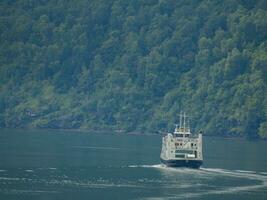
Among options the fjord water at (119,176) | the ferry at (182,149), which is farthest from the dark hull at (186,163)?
the fjord water at (119,176)

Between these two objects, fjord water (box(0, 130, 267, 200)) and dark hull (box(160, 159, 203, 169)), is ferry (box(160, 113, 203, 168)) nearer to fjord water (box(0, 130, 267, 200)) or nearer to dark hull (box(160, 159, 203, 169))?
dark hull (box(160, 159, 203, 169))

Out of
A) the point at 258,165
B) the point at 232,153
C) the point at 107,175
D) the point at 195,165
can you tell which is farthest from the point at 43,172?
the point at 232,153

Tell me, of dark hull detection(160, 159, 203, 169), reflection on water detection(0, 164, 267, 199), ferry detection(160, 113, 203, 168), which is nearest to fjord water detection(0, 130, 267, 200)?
reflection on water detection(0, 164, 267, 199)

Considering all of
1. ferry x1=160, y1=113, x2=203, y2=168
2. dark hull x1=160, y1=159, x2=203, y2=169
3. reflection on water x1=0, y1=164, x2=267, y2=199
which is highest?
ferry x1=160, y1=113, x2=203, y2=168

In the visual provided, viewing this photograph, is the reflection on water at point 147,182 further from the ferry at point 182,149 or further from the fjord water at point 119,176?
the ferry at point 182,149

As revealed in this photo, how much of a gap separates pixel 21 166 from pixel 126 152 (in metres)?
36.4

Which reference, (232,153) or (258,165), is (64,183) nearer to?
(258,165)

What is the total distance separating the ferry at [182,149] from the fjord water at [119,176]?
3.92 feet

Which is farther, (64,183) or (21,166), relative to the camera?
→ (21,166)

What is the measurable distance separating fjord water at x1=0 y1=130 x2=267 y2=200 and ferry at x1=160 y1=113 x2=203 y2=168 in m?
1.19

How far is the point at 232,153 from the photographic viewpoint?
19750 centimetres

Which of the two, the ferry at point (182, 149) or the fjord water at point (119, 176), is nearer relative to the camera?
the fjord water at point (119, 176)

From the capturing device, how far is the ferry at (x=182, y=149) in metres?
159

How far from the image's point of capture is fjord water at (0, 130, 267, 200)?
131125mm
